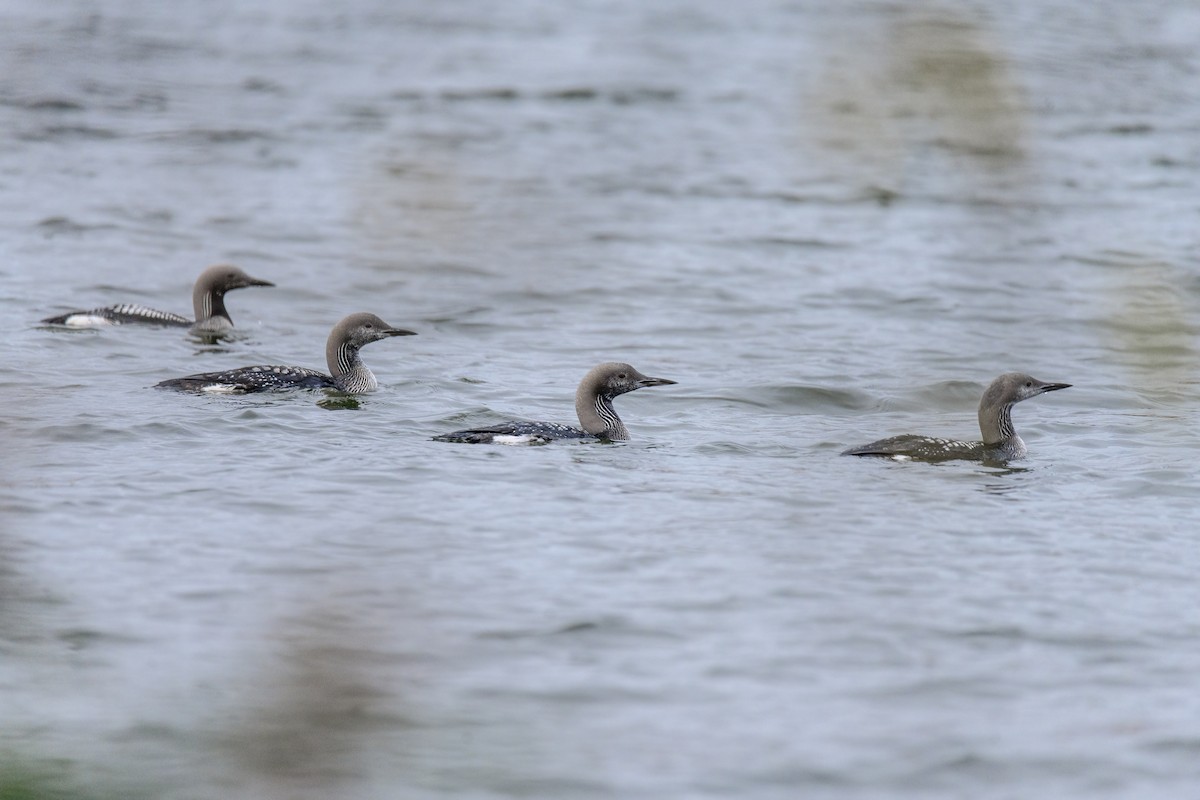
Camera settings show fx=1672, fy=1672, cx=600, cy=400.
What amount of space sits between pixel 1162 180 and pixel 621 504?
15.8 m

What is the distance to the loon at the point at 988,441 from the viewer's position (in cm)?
1053

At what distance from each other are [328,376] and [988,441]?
15.9 feet

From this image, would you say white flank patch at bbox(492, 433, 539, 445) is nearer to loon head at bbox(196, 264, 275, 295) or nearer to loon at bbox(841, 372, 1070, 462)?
loon at bbox(841, 372, 1070, 462)

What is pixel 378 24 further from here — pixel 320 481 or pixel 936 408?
pixel 320 481

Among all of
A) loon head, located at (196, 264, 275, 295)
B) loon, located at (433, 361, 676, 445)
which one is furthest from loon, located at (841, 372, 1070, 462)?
loon head, located at (196, 264, 275, 295)

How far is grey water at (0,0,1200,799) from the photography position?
2.73 metres

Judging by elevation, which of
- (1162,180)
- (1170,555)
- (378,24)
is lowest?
(1170,555)

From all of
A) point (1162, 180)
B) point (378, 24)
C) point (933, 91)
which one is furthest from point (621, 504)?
point (378, 24)

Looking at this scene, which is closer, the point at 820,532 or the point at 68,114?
the point at 820,532

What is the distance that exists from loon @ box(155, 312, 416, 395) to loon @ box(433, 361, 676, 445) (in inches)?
68.6

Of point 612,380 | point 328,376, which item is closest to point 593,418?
point 612,380

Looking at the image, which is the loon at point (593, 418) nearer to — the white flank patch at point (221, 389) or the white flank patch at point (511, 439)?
the white flank patch at point (511, 439)

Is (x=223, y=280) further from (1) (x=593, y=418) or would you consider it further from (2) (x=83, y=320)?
(1) (x=593, y=418)

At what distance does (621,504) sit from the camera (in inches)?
371
